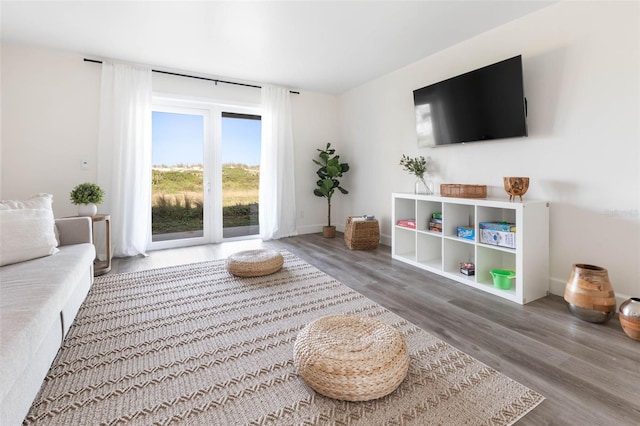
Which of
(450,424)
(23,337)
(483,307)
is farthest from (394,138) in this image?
(23,337)

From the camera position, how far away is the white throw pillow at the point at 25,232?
188 centimetres

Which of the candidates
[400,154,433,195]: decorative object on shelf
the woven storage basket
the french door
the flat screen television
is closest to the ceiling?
the flat screen television

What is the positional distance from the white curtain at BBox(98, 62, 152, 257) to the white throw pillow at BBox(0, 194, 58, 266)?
1506mm

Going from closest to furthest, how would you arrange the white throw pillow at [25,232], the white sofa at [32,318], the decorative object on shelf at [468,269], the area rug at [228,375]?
1. the white sofa at [32,318]
2. the area rug at [228,375]
3. the white throw pillow at [25,232]
4. the decorative object on shelf at [468,269]

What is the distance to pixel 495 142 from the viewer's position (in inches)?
114

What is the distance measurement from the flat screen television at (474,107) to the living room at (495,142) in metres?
0.16

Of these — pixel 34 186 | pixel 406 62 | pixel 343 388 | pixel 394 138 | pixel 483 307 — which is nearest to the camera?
pixel 343 388

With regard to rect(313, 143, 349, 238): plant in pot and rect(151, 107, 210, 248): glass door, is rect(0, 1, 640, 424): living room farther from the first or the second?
rect(151, 107, 210, 248): glass door

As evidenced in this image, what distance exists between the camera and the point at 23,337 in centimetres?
112

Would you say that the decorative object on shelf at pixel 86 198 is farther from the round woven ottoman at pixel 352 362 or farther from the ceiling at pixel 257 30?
the round woven ottoman at pixel 352 362

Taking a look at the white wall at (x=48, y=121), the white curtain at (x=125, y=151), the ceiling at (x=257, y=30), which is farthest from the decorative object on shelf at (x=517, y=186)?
the white wall at (x=48, y=121)

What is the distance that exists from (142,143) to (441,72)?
3632 millimetres

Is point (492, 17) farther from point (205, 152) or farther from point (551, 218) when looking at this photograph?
point (205, 152)

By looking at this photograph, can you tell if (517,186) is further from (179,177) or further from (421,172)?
(179,177)
